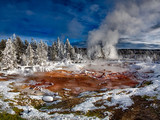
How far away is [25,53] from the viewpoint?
53812mm

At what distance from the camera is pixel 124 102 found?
1191cm

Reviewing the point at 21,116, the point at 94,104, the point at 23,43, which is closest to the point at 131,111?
the point at 94,104

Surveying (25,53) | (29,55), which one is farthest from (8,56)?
(25,53)

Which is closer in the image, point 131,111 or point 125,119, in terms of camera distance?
point 125,119

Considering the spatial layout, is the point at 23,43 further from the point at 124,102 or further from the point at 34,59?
the point at 124,102

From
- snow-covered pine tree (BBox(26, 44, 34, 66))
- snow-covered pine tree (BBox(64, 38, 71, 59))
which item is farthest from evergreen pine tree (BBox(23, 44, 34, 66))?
snow-covered pine tree (BBox(64, 38, 71, 59))

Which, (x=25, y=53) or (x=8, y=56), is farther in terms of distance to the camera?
(x=25, y=53)

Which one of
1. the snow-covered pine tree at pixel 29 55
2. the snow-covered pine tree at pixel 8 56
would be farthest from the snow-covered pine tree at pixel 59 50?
the snow-covered pine tree at pixel 8 56

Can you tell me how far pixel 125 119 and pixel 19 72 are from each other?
35.4 m

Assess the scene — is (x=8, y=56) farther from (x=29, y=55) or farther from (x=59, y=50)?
(x=59, y=50)

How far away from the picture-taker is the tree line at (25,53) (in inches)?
1462

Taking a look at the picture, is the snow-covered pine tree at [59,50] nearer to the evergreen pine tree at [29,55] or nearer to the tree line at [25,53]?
the tree line at [25,53]

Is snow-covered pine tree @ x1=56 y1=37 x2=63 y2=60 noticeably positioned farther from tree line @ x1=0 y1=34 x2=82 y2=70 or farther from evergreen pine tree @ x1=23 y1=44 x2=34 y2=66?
evergreen pine tree @ x1=23 y1=44 x2=34 y2=66

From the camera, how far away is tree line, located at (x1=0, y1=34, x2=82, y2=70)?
37131mm
